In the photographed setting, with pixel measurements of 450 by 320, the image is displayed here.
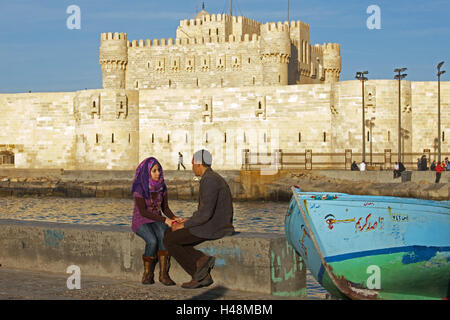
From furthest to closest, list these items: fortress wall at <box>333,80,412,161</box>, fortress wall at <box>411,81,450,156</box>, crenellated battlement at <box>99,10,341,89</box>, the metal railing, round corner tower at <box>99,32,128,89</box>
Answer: round corner tower at <box>99,32,128,89</box>, crenellated battlement at <box>99,10,341,89</box>, fortress wall at <box>411,81,450,156</box>, fortress wall at <box>333,80,412,161</box>, the metal railing

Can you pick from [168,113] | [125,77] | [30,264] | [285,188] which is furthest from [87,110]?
[30,264]

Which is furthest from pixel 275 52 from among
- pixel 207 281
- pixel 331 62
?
pixel 207 281

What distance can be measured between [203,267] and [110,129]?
32.0 m

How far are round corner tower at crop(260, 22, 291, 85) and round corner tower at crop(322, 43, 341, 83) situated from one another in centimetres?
775

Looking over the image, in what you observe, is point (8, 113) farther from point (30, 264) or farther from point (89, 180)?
point (30, 264)

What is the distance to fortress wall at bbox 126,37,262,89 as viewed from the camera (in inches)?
1790

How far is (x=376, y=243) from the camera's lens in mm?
6410

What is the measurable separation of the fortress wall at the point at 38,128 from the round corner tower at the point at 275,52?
11.2 meters

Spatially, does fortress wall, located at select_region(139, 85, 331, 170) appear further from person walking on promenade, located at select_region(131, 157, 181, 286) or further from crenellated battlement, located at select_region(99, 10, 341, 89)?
person walking on promenade, located at select_region(131, 157, 181, 286)

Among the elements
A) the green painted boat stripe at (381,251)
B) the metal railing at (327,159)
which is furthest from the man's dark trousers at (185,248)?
the metal railing at (327,159)

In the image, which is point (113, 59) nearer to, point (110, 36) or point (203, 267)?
point (110, 36)

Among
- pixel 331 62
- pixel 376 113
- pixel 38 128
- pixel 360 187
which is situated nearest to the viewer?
pixel 360 187

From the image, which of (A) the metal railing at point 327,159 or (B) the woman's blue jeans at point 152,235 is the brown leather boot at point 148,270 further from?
(A) the metal railing at point 327,159

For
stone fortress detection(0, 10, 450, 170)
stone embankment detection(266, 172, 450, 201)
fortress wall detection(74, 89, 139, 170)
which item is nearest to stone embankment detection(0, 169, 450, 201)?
stone embankment detection(266, 172, 450, 201)
